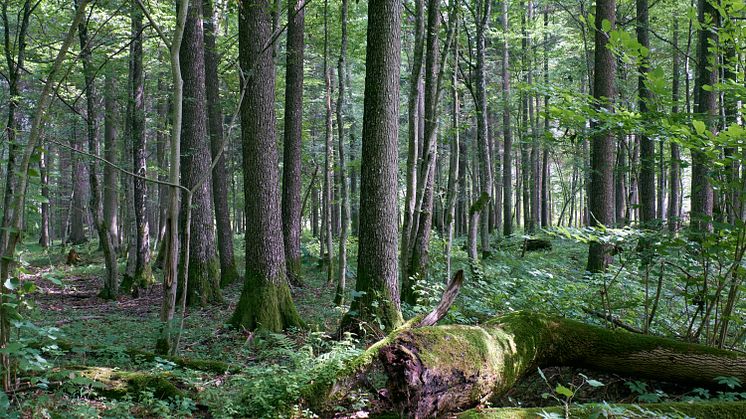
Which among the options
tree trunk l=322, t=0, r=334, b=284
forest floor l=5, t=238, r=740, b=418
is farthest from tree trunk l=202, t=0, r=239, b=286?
tree trunk l=322, t=0, r=334, b=284

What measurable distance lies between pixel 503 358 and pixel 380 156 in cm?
329

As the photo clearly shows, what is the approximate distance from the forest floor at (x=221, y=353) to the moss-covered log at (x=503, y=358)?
245mm

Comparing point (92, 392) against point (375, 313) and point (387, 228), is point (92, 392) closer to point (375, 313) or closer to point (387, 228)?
point (375, 313)

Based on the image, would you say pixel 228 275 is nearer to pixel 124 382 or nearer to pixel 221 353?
pixel 221 353

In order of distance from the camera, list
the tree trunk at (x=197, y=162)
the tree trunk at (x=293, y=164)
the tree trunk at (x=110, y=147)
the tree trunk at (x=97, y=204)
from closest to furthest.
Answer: the tree trunk at (x=197, y=162) < the tree trunk at (x=97, y=204) < the tree trunk at (x=293, y=164) < the tree trunk at (x=110, y=147)

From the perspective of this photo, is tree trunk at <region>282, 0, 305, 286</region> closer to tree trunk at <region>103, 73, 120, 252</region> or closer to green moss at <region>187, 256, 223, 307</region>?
green moss at <region>187, 256, 223, 307</region>

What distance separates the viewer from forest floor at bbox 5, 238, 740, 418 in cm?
395

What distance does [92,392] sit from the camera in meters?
4.14

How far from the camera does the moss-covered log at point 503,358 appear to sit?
3598 mm

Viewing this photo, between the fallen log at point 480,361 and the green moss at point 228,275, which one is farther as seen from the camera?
the green moss at point 228,275

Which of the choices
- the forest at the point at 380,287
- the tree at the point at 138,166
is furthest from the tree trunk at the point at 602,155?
the tree at the point at 138,166

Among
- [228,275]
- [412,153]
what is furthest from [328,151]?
[228,275]

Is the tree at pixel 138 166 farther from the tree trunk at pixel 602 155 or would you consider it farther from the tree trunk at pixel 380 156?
the tree trunk at pixel 602 155

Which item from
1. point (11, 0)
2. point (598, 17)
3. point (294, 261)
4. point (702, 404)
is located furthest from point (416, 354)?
point (11, 0)
